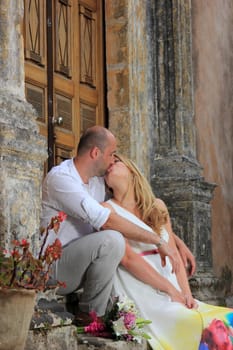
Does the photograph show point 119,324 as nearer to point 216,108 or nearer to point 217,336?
point 217,336

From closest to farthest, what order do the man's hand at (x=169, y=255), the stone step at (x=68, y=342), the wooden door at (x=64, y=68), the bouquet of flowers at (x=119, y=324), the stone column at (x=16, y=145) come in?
1. the stone step at (x=68, y=342)
2. the stone column at (x=16, y=145)
3. the bouquet of flowers at (x=119, y=324)
4. the man's hand at (x=169, y=255)
5. the wooden door at (x=64, y=68)

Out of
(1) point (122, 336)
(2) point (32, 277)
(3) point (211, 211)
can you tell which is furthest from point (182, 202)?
(2) point (32, 277)

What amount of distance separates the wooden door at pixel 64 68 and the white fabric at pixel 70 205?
51.2 inches

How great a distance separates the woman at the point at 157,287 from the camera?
4574 millimetres

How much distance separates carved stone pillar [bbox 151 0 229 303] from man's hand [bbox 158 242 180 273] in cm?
183

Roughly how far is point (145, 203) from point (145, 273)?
0.52m

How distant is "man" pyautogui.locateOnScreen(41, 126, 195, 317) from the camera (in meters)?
4.45

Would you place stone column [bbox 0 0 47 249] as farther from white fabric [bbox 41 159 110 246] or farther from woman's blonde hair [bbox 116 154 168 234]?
woman's blonde hair [bbox 116 154 168 234]

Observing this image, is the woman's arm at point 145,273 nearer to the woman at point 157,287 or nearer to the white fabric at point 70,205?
the woman at point 157,287

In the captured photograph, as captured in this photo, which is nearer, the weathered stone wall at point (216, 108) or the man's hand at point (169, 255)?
the man's hand at point (169, 255)

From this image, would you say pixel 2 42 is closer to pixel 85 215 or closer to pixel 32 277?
pixel 85 215

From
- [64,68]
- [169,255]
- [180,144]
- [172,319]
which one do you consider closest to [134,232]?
[169,255]

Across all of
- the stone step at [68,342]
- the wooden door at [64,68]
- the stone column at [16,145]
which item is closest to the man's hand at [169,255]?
the stone step at [68,342]

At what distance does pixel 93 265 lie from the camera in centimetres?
446
